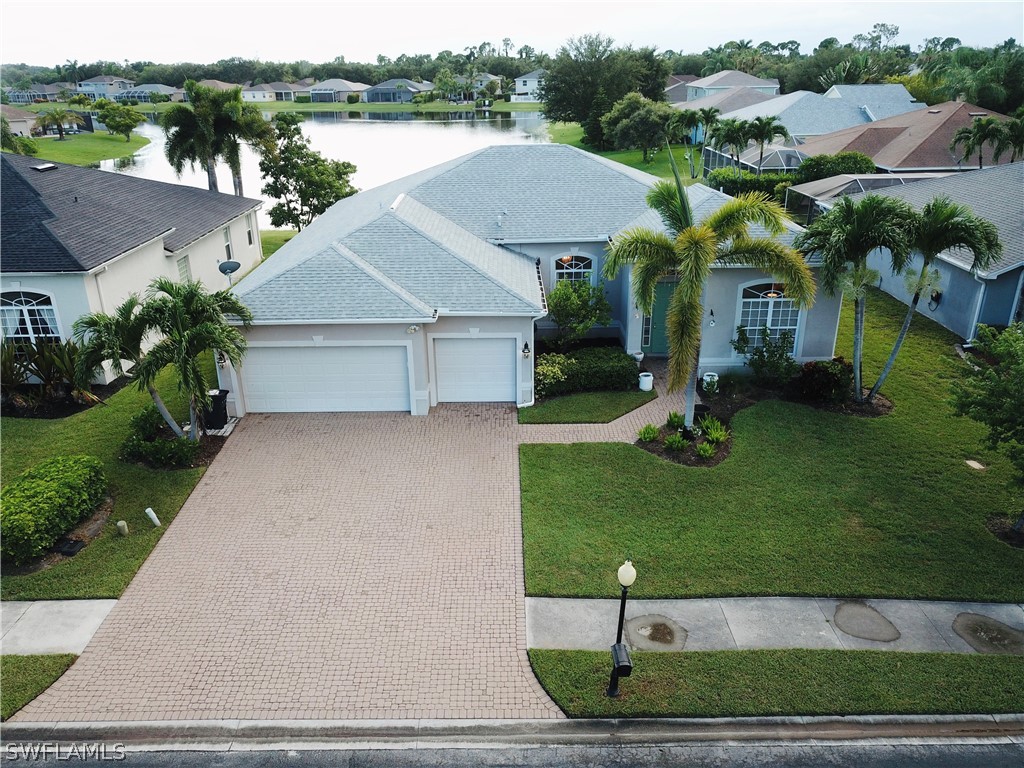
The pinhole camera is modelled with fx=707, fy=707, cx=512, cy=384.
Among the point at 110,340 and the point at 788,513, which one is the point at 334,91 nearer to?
the point at 110,340

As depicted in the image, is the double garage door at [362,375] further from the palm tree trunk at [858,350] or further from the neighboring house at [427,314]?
the palm tree trunk at [858,350]

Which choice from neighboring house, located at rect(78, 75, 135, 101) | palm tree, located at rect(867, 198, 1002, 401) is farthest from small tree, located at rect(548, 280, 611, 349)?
neighboring house, located at rect(78, 75, 135, 101)

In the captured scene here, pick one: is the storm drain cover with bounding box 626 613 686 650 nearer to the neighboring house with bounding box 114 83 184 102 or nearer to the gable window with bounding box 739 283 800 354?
the gable window with bounding box 739 283 800 354

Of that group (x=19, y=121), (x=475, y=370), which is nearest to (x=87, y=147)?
(x=19, y=121)

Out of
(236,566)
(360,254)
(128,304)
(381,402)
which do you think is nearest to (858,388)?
(381,402)

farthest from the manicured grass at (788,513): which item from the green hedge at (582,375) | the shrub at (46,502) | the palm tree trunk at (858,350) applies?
the shrub at (46,502)
